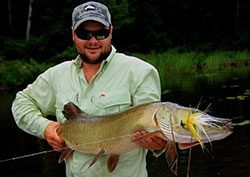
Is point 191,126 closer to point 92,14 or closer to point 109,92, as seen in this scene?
point 109,92

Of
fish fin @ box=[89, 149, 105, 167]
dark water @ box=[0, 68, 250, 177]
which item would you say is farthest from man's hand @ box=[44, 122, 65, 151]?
dark water @ box=[0, 68, 250, 177]

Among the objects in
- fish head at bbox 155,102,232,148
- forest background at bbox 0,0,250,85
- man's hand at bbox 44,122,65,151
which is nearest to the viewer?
fish head at bbox 155,102,232,148

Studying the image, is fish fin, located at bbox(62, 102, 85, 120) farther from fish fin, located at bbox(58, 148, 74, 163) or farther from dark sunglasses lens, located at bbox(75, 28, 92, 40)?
dark sunglasses lens, located at bbox(75, 28, 92, 40)

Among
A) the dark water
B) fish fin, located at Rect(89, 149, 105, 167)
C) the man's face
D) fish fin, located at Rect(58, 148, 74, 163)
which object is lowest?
the dark water

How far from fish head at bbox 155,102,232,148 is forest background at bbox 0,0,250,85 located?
27498mm

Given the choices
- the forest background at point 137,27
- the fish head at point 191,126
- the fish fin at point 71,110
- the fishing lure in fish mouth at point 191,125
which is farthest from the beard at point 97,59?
the forest background at point 137,27

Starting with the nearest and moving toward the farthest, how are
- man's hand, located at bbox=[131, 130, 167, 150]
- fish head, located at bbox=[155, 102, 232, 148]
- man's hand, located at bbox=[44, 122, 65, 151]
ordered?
fish head, located at bbox=[155, 102, 232, 148] → man's hand, located at bbox=[131, 130, 167, 150] → man's hand, located at bbox=[44, 122, 65, 151]

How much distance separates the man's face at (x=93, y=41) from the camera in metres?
3.55

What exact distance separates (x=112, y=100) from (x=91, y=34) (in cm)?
44

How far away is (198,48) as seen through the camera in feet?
117

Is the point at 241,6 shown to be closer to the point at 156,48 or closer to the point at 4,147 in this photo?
the point at 156,48

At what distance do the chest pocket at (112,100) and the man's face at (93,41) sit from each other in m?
0.22

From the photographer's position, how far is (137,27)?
37.0 meters

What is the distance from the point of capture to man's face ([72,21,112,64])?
3.55 metres
